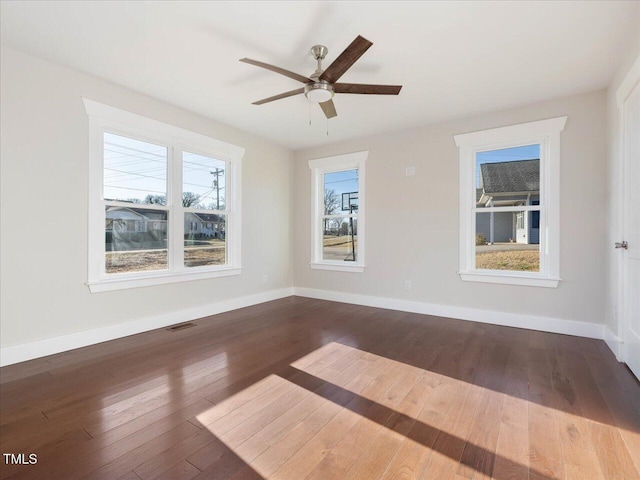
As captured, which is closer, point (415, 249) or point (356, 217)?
point (415, 249)

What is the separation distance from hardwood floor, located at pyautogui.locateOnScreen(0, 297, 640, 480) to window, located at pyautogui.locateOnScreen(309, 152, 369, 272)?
6.77 ft

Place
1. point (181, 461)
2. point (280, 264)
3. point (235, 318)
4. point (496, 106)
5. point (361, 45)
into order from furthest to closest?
point (280, 264) < point (235, 318) < point (496, 106) < point (361, 45) < point (181, 461)

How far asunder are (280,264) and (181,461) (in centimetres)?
393

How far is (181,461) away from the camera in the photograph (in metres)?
1.48

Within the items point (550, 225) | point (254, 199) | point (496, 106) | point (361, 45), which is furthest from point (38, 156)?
point (550, 225)

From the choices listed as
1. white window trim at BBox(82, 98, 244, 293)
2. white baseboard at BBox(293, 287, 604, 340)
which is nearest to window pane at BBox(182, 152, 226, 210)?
white window trim at BBox(82, 98, 244, 293)

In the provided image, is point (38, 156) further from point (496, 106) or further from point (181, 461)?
point (496, 106)

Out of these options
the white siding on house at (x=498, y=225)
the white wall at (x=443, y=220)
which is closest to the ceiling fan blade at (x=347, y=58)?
the white wall at (x=443, y=220)

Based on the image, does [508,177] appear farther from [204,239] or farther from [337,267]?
[204,239]

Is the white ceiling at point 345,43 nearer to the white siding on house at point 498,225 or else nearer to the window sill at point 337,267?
the white siding on house at point 498,225

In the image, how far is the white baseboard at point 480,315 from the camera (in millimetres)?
3307

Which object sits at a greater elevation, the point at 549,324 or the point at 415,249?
the point at 415,249

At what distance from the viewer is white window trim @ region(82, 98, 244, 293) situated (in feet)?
9.96

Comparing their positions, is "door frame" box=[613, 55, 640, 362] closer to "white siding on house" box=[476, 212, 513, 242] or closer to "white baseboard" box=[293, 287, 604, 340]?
"white baseboard" box=[293, 287, 604, 340]
